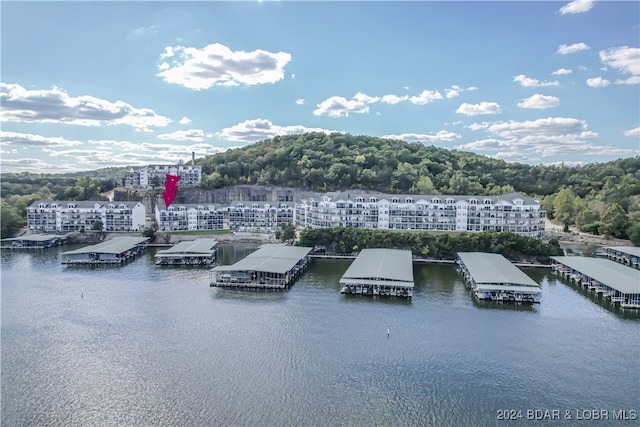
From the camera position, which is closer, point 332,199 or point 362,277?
point 362,277

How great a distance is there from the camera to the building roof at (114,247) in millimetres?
37250

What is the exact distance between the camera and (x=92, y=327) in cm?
2203

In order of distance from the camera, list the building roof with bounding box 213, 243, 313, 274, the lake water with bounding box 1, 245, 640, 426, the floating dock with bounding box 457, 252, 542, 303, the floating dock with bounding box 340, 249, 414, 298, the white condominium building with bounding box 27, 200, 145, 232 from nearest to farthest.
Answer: the lake water with bounding box 1, 245, 640, 426
the floating dock with bounding box 457, 252, 542, 303
the floating dock with bounding box 340, 249, 414, 298
the building roof with bounding box 213, 243, 313, 274
the white condominium building with bounding box 27, 200, 145, 232

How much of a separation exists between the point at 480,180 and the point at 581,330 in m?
48.2

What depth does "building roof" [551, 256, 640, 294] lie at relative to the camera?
2602 centimetres

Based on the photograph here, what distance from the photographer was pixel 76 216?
51.5 metres

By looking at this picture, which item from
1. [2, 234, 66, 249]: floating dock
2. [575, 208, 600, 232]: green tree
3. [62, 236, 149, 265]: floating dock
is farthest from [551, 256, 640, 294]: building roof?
[2, 234, 66, 249]: floating dock

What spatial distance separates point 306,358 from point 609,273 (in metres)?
22.0

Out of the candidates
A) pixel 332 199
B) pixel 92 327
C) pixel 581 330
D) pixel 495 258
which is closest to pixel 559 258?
pixel 495 258

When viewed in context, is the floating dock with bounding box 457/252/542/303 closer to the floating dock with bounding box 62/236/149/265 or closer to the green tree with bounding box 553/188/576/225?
the floating dock with bounding box 62/236/149/265

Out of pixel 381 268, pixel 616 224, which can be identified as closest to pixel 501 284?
pixel 381 268

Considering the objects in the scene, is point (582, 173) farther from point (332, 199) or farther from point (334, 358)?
point (334, 358)

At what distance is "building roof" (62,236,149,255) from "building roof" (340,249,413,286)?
66.9 feet

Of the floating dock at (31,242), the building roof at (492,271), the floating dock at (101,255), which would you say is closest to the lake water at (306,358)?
the building roof at (492,271)
